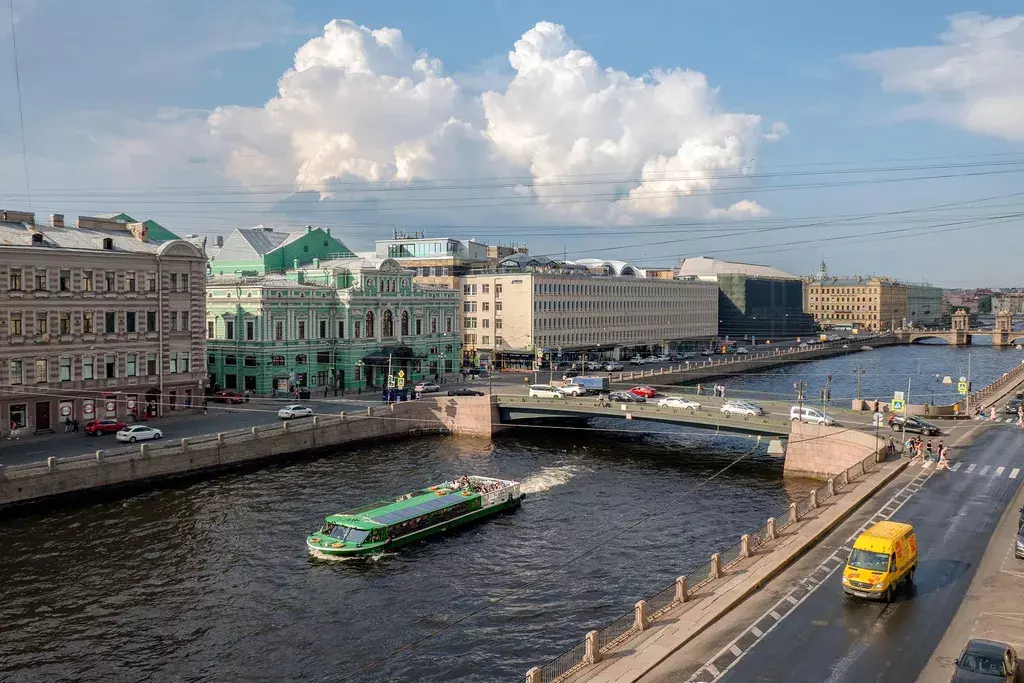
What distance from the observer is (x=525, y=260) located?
13675 cm

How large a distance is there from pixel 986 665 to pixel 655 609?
9446 millimetres

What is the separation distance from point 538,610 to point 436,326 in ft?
217

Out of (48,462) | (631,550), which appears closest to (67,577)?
(48,462)

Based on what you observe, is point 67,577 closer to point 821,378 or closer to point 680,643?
point 680,643

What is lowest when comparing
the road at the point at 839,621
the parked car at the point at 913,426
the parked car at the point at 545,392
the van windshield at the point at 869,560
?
the road at the point at 839,621

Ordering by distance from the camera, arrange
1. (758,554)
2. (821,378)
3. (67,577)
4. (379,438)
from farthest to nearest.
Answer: (821,378) < (379,438) < (67,577) < (758,554)

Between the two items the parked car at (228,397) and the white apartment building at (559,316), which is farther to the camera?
the white apartment building at (559,316)

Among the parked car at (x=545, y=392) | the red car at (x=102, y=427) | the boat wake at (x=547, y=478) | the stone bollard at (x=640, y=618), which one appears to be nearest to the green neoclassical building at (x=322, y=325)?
the parked car at (x=545, y=392)

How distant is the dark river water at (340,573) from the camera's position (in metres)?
28.9

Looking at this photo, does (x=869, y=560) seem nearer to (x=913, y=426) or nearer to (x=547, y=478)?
(x=547, y=478)

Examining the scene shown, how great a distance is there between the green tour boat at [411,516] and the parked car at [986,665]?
26.1 m

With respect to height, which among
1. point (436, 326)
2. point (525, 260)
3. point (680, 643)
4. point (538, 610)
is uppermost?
point (525, 260)

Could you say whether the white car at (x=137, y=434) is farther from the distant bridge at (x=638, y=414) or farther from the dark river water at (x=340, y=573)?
the distant bridge at (x=638, y=414)

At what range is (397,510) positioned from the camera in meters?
43.5
